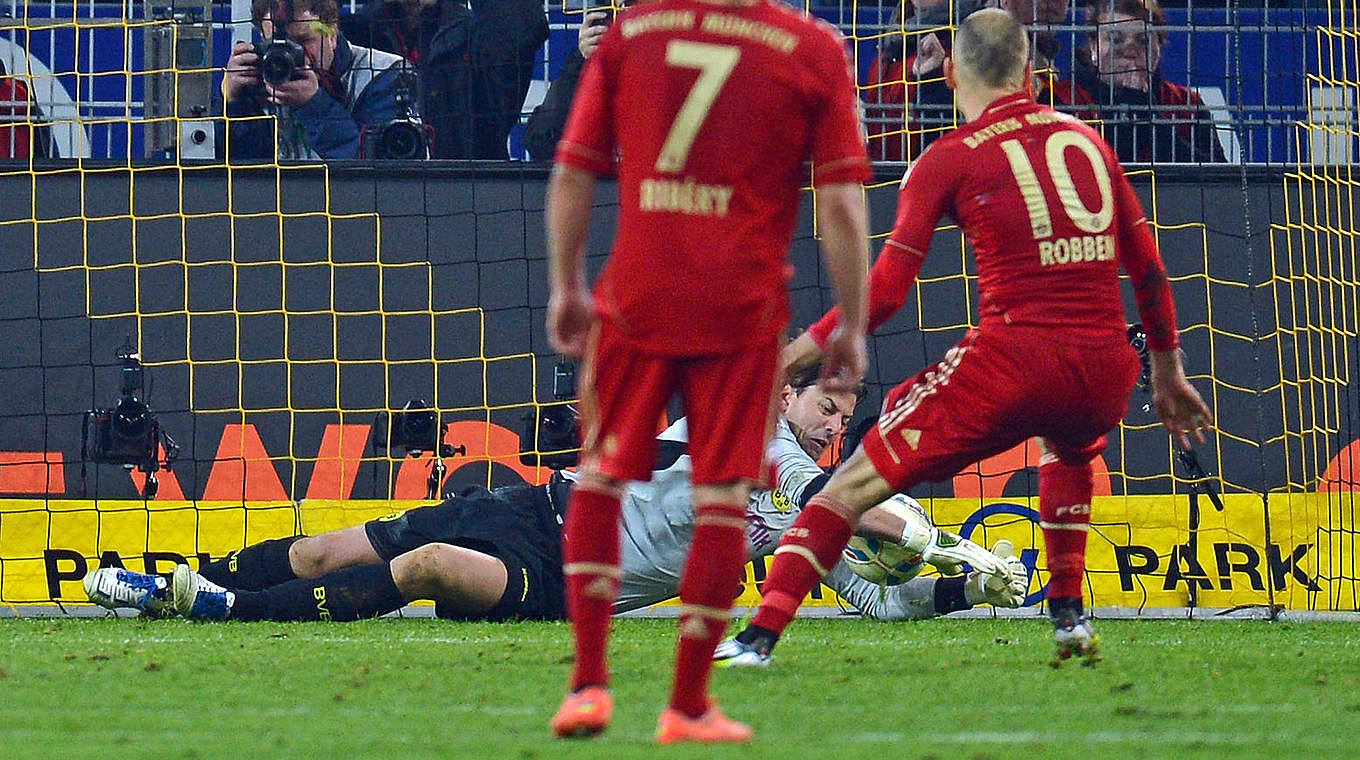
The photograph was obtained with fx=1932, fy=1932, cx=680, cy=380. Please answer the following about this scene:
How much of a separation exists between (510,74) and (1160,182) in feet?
10.7

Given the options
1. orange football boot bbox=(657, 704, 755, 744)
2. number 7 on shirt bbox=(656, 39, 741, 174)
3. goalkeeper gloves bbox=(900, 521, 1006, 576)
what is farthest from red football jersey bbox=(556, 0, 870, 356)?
goalkeeper gloves bbox=(900, 521, 1006, 576)

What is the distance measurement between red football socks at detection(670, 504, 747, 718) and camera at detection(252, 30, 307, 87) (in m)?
6.49

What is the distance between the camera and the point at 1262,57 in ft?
34.5

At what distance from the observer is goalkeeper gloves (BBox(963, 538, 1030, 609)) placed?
6727 millimetres

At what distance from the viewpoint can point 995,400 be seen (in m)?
5.26

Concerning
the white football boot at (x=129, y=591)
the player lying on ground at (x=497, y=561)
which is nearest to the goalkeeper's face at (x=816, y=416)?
the player lying on ground at (x=497, y=561)

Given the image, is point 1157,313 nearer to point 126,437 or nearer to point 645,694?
point 645,694

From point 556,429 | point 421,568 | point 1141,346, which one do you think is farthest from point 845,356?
point 1141,346

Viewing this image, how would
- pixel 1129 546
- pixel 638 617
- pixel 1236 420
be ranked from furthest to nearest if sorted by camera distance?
pixel 1236 420, pixel 1129 546, pixel 638 617

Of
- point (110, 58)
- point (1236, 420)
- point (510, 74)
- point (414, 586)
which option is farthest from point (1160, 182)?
point (110, 58)

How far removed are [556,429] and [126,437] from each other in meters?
1.94

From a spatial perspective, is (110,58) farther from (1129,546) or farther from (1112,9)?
(1129,546)

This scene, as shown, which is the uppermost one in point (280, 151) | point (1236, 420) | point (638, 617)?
point (280, 151)

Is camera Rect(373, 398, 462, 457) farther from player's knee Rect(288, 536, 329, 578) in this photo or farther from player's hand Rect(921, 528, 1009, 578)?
player's hand Rect(921, 528, 1009, 578)
